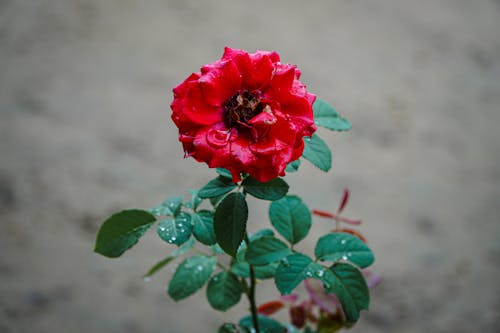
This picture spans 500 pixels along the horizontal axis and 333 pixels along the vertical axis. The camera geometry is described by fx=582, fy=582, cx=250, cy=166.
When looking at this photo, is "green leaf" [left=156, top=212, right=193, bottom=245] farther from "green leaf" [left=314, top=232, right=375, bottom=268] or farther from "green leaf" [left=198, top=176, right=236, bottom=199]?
"green leaf" [left=314, top=232, right=375, bottom=268]

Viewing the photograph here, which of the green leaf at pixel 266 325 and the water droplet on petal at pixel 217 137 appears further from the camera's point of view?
the green leaf at pixel 266 325

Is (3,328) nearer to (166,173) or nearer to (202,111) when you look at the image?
(166,173)

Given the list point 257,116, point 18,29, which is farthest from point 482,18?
point 257,116

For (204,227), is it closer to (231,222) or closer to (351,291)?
(231,222)

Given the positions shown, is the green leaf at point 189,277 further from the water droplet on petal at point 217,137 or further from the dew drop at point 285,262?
the water droplet on petal at point 217,137

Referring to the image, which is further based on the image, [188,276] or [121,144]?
[121,144]

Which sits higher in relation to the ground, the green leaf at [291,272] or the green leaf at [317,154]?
the green leaf at [317,154]

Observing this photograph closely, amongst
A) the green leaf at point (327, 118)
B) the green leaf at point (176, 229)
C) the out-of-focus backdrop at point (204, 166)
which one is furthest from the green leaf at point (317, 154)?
the out-of-focus backdrop at point (204, 166)

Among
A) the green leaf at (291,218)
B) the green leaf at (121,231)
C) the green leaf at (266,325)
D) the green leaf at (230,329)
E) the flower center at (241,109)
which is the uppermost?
the flower center at (241,109)
